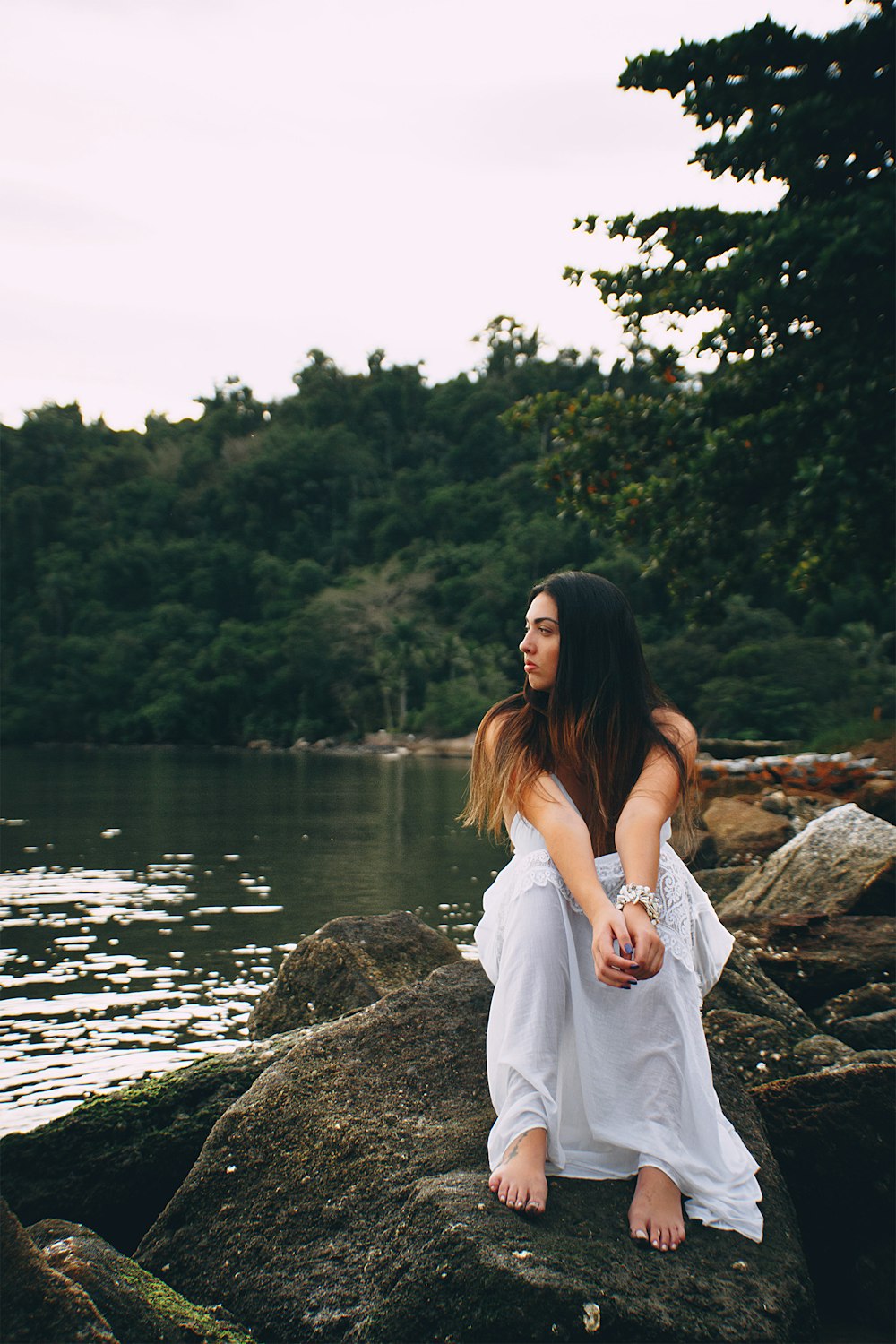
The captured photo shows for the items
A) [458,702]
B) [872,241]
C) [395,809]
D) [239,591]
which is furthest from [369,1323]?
[239,591]

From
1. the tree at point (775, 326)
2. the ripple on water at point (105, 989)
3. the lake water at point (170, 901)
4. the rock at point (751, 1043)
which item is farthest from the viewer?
the tree at point (775, 326)

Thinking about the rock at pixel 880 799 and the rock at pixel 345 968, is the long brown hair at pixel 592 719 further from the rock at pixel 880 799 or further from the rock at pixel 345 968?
the rock at pixel 880 799

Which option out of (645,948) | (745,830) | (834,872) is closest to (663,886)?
(645,948)

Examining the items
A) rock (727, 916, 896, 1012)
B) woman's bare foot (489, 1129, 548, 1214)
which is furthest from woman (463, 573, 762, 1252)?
rock (727, 916, 896, 1012)

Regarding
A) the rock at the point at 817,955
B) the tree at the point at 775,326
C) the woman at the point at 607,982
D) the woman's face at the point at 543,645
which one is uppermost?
the tree at the point at 775,326

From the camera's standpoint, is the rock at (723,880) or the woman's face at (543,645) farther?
the rock at (723,880)

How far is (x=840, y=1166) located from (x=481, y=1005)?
1116 mm

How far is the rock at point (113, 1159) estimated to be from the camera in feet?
11.8

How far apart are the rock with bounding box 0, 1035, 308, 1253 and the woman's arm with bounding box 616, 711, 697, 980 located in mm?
1710

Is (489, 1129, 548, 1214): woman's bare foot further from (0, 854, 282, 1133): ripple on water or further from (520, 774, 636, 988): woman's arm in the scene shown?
(0, 854, 282, 1133): ripple on water

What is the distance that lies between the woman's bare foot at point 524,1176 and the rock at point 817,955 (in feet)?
9.48

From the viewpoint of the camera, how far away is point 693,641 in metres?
Answer: 46.8

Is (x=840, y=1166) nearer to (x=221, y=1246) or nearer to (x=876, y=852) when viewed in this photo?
(x=221, y=1246)

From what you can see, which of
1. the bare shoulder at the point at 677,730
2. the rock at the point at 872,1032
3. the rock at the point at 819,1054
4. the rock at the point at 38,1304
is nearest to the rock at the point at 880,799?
the rock at the point at 872,1032
